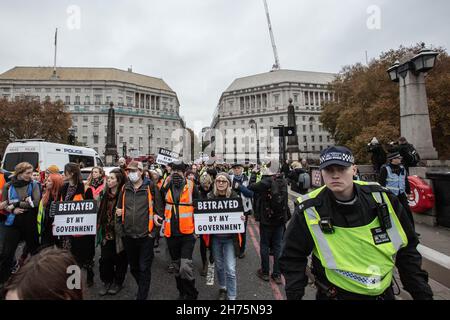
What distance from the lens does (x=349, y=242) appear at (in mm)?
1772

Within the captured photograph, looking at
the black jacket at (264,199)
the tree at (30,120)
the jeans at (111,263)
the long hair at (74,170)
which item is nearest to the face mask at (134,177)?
the jeans at (111,263)

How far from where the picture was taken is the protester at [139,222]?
3580 mm

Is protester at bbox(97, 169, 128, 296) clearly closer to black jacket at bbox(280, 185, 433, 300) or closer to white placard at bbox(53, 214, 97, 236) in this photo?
white placard at bbox(53, 214, 97, 236)

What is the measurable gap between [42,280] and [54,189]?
163 inches

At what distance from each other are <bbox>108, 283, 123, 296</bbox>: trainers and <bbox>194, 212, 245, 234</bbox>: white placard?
1677 millimetres

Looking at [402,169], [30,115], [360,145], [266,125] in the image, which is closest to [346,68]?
[360,145]

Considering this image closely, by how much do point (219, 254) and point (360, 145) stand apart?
85.2 feet

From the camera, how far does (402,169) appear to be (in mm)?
5543

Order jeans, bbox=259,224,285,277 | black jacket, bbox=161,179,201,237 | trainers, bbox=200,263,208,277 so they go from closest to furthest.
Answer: black jacket, bbox=161,179,201,237 → jeans, bbox=259,224,285,277 → trainers, bbox=200,263,208,277

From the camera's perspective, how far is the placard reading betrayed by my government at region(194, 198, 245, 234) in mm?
3850

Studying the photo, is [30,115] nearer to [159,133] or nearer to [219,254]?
[219,254]

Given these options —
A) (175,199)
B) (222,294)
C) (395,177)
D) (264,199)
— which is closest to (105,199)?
(175,199)

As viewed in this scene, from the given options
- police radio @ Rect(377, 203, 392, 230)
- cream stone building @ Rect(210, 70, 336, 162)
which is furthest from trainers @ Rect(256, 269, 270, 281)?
cream stone building @ Rect(210, 70, 336, 162)

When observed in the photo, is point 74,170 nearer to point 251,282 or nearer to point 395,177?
point 251,282
